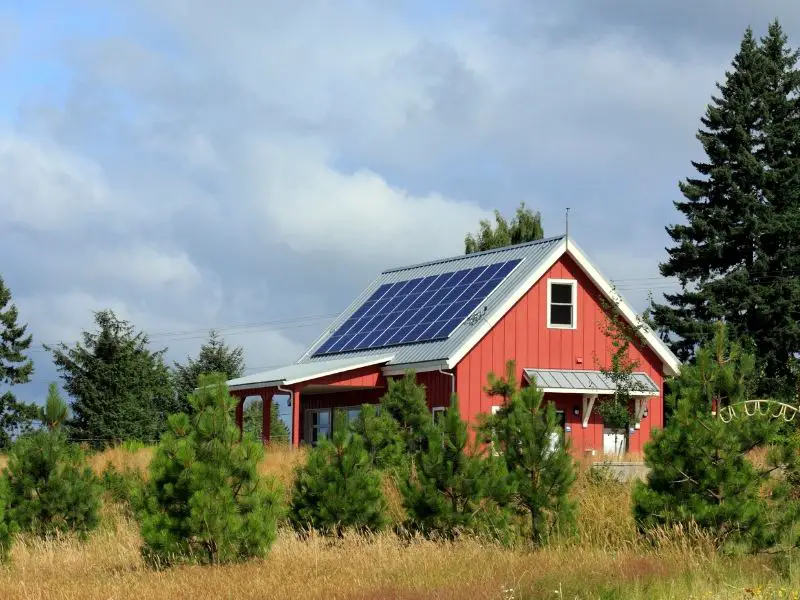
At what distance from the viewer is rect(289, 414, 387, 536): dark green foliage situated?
66.2 feet

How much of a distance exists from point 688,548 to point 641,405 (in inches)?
689

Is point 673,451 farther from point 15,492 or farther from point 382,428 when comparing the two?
point 15,492

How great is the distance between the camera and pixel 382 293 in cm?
4056

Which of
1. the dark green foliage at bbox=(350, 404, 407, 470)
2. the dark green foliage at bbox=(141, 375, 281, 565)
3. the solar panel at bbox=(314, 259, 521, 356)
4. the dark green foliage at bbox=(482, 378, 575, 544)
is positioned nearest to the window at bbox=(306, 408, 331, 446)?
the solar panel at bbox=(314, 259, 521, 356)

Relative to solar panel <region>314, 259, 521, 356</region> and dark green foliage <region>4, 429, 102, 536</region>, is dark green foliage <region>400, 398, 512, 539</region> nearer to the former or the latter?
dark green foliage <region>4, 429, 102, 536</region>

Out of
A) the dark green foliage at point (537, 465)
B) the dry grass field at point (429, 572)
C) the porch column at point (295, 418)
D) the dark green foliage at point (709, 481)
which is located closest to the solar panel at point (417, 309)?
the porch column at point (295, 418)

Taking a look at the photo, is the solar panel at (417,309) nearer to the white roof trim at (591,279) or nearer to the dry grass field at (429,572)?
the white roof trim at (591,279)

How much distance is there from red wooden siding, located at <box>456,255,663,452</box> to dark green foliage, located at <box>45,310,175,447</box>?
18761 mm

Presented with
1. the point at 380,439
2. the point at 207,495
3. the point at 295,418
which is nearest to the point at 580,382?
the point at 295,418

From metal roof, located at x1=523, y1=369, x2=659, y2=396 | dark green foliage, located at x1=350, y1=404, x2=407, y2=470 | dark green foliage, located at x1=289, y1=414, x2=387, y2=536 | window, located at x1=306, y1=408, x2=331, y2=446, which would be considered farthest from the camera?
window, located at x1=306, y1=408, x2=331, y2=446

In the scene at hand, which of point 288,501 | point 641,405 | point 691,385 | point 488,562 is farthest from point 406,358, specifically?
point 488,562

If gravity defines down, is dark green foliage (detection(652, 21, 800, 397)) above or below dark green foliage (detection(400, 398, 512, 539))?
above

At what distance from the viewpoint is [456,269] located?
37.8 meters

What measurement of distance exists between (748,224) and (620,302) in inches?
579
